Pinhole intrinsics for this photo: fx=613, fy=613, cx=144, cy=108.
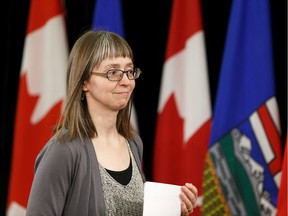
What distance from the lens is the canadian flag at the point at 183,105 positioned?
12.5 ft

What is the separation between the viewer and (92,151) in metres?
1.95

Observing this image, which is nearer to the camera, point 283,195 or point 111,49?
point 111,49

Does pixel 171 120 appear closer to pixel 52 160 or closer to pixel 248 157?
pixel 248 157

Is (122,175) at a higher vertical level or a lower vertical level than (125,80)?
lower

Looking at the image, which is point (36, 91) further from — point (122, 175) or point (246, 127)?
point (122, 175)

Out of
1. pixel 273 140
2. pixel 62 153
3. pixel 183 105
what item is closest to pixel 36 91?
pixel 183 105

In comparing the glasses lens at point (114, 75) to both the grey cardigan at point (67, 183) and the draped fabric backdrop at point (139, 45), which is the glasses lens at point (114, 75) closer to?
the grey cardigan at point (67, 183)

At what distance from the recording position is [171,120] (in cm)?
395

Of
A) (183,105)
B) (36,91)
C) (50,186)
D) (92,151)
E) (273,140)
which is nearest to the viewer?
(50,186)

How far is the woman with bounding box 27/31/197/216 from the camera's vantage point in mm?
1855

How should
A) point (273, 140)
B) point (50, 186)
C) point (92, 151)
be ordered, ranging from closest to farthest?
1. point (50, 186)
2. point (92, 151)
3. point (273, 140)

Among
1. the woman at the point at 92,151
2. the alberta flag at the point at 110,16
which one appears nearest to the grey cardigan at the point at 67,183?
the woman at the point at 92,151

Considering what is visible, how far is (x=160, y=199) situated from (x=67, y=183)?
29 centimetres

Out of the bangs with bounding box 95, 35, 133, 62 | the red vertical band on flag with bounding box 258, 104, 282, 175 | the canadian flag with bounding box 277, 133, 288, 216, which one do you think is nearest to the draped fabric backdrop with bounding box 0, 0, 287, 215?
the red vertical band on flag with bounding box 258, 104, 282, 175
